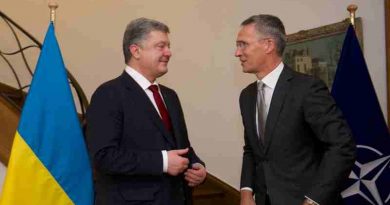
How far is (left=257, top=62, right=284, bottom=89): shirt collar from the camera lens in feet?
7.93

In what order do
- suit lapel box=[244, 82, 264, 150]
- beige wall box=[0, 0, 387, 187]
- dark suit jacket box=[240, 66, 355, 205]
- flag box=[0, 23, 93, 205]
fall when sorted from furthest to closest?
1. beige wall box=[0, 0, 387, 187]
2. flag box=[0, 23, 93, 205]
3. suit lapel box=[244, 82, 264, 150]
4. dark suit jacket box=[240, 66, 355, 205]

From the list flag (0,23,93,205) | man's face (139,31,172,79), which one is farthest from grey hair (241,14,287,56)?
flag (0,23,93,205)

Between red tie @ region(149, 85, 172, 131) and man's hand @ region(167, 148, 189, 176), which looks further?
red tie @ region(149, 85, 172, 131)

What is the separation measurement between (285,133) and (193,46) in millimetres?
3227

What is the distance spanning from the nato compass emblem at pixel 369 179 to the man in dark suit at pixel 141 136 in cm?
100

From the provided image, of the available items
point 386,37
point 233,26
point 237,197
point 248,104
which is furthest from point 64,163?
point 233,26

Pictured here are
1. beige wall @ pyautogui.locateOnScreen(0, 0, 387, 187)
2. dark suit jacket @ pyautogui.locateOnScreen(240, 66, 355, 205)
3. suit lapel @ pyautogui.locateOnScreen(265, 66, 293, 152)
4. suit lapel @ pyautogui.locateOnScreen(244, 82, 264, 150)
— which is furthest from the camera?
beige wall @ pyautogui.locateOnScreen(0, 0, 387, 187)

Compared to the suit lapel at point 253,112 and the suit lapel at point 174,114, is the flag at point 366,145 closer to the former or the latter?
the suit lapel at point 253,112

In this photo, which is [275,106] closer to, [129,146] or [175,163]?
[175,163]

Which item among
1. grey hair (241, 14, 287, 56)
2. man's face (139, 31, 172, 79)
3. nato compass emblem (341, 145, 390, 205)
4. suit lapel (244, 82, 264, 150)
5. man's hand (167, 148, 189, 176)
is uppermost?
grey hair (241, 14, 287, 56)

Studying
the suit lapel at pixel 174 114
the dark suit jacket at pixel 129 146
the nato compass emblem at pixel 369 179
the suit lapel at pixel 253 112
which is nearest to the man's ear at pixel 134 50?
the dark suit jacket at pixel 129 146

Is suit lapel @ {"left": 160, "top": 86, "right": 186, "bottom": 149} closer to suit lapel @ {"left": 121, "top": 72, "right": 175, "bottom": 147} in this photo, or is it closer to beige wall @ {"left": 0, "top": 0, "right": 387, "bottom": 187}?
suit lapel @ {"left": 121, "top": 72, "right": 175, "bottom": 147}

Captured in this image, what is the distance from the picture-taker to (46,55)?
275cm

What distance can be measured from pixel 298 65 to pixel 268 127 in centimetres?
210
